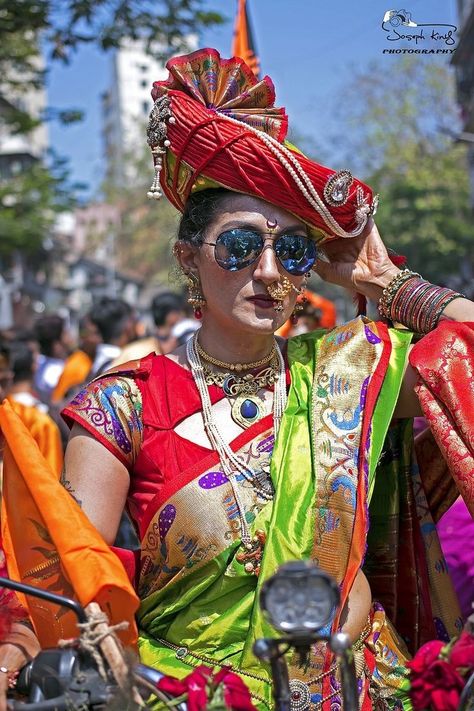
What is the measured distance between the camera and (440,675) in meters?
1.85

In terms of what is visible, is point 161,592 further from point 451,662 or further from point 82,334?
point 82,334

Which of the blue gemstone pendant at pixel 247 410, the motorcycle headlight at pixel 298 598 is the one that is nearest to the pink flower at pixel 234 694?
the motorcycle headlight at pixel 298 598

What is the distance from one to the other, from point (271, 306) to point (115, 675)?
1227 mm

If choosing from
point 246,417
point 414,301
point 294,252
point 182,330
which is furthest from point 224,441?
point 182,330

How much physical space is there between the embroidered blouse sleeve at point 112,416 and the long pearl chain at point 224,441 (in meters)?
0.19

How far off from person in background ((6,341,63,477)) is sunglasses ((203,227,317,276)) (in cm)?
290

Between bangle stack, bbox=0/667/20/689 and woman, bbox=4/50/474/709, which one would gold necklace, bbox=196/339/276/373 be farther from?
bangle stack, bbox=0/667/20/689

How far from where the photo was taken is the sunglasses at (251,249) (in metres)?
2.88

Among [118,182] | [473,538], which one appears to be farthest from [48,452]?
[118,182]

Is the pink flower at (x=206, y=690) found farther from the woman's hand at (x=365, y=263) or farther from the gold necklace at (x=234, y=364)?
the woman's hand at (x=365, y=263)

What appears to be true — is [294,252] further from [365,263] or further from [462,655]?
[462,655]

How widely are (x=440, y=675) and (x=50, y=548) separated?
987 mm

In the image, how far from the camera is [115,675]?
198 centimetres

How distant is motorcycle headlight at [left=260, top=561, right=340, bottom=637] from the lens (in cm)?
171
